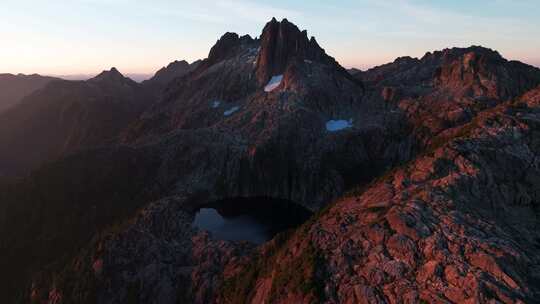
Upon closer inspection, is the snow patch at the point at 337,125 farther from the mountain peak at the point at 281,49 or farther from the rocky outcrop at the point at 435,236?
the rocky outcrop at the point at 435,236

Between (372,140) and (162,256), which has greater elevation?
(372,140)

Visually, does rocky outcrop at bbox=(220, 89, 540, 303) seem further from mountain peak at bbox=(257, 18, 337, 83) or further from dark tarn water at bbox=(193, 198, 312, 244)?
mountain peak at bbox=(257, 18, 337, 83)

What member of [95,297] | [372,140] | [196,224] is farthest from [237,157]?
[95,297]

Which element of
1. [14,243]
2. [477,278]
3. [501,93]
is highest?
[501,93]

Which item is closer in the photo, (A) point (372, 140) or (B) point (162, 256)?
(B) point (162, 256)

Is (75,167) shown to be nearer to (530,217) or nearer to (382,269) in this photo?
(382,269)

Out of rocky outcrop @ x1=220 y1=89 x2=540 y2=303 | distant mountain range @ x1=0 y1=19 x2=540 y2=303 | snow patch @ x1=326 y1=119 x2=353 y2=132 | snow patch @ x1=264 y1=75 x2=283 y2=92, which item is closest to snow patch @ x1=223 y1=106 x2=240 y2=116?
distant mountain range @ x1=0 y1=19 x2=540 y2=303

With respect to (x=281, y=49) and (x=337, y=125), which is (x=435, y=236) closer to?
(x=337, y=125)
